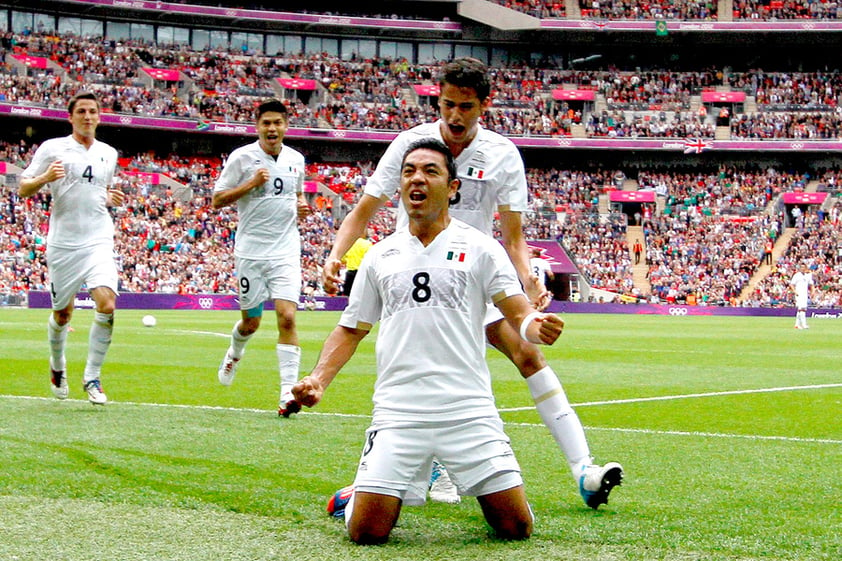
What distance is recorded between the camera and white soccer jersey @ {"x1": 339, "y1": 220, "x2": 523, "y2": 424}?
14.7ft

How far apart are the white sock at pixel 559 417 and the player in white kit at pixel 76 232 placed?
495 cm

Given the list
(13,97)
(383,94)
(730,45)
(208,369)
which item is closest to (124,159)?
(13,97)

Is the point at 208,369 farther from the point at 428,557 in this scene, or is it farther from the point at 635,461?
the point at 428,557

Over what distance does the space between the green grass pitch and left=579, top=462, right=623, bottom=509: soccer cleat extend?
0.09 meters

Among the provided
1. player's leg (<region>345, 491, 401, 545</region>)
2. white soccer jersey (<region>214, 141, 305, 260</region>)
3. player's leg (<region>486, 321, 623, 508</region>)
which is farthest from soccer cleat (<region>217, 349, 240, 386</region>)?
player's leg (<region>345, 491, 401, 545</region>)

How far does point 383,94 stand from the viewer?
6047cm

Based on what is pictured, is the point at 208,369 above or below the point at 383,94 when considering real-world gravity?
below

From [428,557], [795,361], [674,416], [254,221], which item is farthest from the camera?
[795,361]

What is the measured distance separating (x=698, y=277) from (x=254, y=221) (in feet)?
142

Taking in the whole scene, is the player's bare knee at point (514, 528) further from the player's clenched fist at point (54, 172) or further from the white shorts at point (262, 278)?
the player's clenched fist at point (54, 172)

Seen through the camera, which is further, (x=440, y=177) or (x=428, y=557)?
(x=440, y=177)

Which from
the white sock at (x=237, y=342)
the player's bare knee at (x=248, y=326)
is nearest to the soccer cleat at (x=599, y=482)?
the player's bare knee at (x=248, y=326)

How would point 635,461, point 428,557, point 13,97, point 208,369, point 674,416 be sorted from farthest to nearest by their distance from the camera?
point 13,97, point 208,369, point 674,416, point 635,461, point 428,557

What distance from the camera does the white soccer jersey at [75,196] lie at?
30.3 ft
